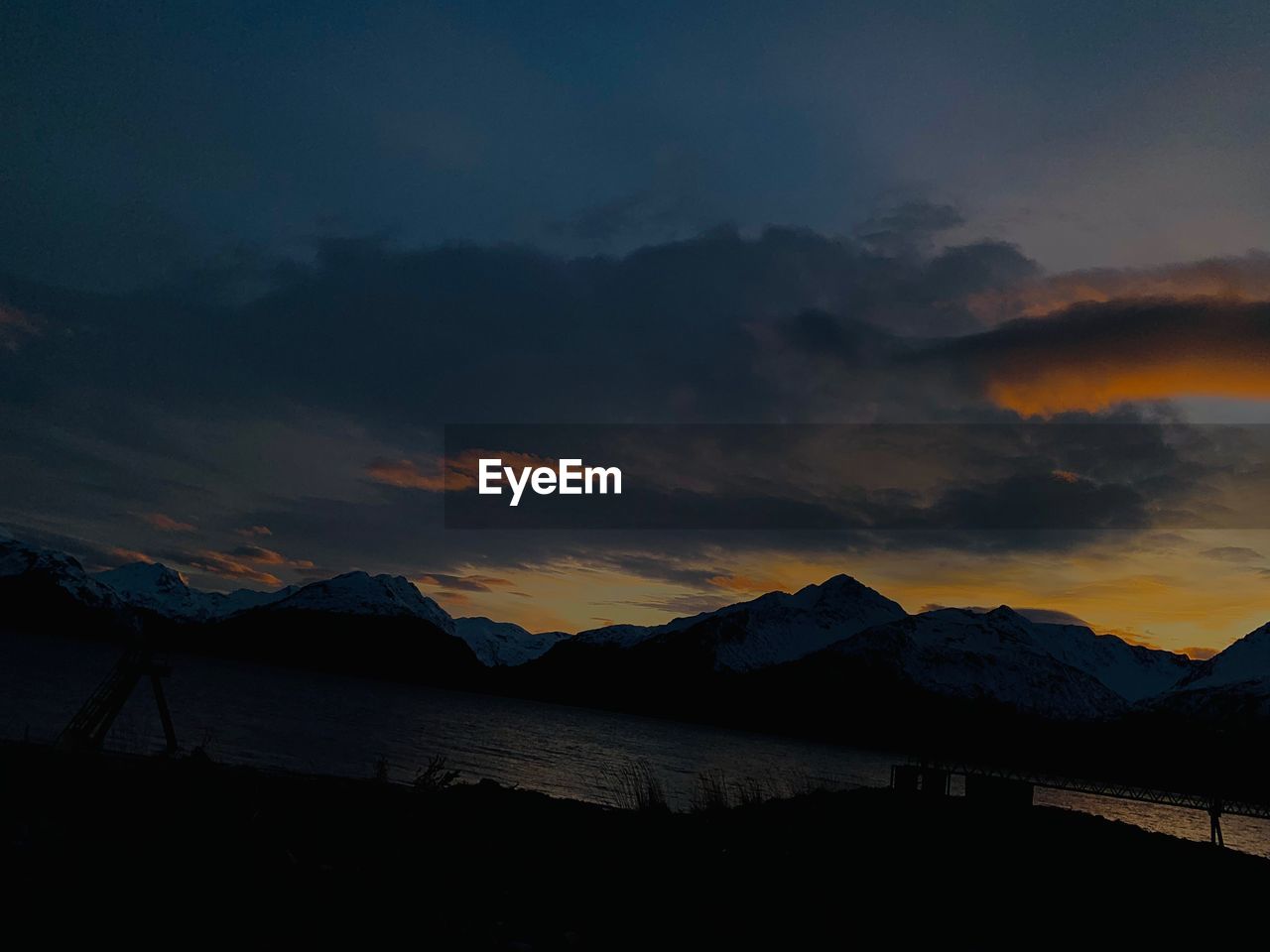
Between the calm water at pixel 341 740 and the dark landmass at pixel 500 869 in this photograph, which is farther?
the calm water at pixel 341 740

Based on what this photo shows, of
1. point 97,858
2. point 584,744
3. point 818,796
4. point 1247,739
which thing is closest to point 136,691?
point 584,744

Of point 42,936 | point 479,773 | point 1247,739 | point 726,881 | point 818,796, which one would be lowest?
point 1247,739

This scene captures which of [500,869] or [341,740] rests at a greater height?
[500,869]

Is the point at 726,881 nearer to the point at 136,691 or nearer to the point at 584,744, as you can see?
the point at 136,691

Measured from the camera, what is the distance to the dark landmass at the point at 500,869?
25.0 feet

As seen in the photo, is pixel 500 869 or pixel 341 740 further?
pixel 341 740

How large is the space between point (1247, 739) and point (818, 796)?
229376 millimetres

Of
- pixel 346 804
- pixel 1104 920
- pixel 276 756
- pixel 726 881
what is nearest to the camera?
pixel 726 881

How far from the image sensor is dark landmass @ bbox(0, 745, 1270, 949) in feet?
25.0

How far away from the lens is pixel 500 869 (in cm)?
1044

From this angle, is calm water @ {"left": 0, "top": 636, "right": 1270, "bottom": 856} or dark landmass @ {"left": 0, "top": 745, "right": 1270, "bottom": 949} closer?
dark landmass @ {"left": 0, "top": 745, "right": 1270, "bottom": 949}

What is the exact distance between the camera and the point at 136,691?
266ft

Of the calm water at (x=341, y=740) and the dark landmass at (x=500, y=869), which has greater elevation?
the dark landmass at (x=500, y=869)

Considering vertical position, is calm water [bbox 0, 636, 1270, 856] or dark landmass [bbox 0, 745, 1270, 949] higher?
dark landmass [bbox 0, 745, 1270, 949]
